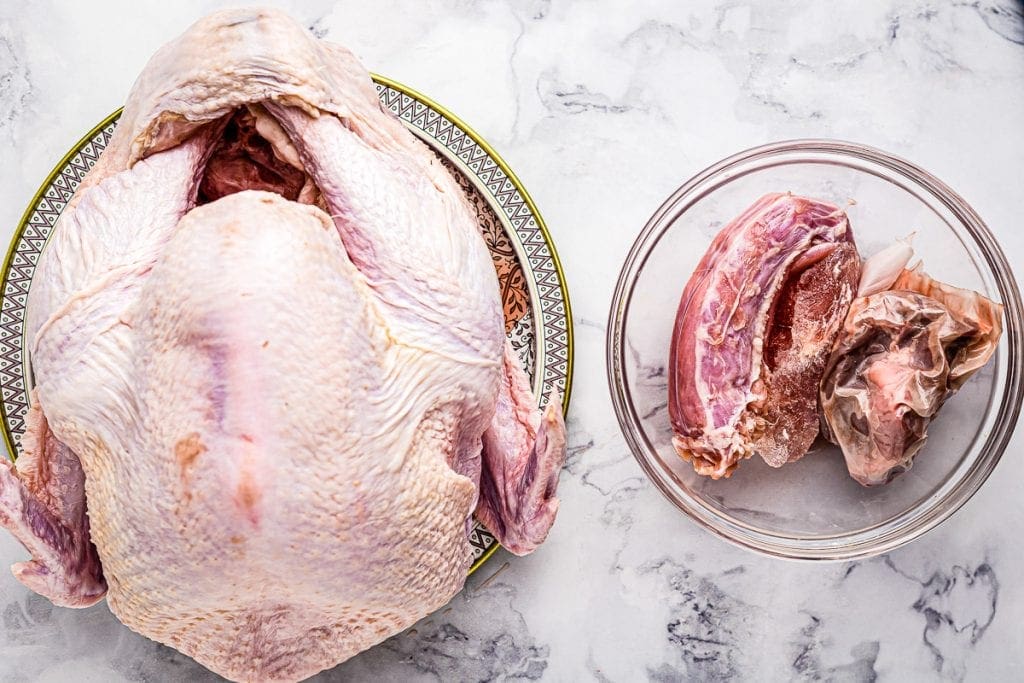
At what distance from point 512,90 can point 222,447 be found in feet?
2.40

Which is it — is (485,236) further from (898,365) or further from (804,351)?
(898,365)

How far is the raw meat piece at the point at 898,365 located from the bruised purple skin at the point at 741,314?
9 cm

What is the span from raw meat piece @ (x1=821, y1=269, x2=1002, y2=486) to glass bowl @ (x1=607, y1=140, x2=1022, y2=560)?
0.26ft

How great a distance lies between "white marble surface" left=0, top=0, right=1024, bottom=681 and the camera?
1.32m

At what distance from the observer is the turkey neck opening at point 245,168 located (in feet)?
3.35

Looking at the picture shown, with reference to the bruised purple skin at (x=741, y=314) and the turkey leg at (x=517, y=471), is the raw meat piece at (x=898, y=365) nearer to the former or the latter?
the bruised purple skin at (x=741, y=314)

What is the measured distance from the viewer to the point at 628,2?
4.40 ft

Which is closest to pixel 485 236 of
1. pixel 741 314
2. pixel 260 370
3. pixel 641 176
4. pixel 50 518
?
pixel 641 176

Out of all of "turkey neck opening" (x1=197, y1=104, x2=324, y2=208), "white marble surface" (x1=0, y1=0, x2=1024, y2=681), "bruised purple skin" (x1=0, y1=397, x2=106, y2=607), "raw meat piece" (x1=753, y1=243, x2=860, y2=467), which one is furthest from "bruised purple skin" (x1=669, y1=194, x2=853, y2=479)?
"bruised purple skin" (x1=0, y1=397, x2=106, y2=607)

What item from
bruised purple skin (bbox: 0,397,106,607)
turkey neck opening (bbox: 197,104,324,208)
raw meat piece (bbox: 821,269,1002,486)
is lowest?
bruised purple skin (bbox: 0,397,106,607)

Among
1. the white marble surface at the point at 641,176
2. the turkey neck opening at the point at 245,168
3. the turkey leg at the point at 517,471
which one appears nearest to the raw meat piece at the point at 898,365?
the white marble surface at the point at 641,176

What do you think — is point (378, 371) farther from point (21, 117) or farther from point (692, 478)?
point (21, 117)

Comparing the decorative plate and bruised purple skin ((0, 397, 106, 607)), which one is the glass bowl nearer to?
the decorative plate

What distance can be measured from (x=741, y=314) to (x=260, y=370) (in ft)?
1.99
